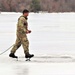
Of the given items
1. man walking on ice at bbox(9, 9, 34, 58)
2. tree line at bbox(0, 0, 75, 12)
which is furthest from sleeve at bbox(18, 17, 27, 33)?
tree line at bbox(0, 0, 75, 12)

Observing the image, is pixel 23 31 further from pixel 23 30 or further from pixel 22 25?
pixel 22 25

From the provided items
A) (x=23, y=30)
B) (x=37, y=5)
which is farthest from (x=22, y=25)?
(x=37, y=5)

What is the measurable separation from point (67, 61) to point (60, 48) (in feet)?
12.0

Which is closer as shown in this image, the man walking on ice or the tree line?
the man walking on ice

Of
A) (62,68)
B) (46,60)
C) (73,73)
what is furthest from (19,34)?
(73,73)

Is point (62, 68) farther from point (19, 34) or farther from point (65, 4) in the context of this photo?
point (65, 4)

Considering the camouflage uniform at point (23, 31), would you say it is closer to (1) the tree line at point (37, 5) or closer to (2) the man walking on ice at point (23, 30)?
(2) the man walking on ice at point (23, 30)

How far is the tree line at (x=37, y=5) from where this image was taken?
115 meters

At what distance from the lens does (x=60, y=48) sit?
14.0 meters

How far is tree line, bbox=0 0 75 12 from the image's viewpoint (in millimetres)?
114600

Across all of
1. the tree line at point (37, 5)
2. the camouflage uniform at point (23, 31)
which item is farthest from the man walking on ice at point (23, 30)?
the tree line at point (37, 5)

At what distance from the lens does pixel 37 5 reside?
11962 centimetres

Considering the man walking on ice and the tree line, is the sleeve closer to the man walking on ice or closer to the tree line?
the man walking on ice

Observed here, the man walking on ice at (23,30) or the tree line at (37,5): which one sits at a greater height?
the man walking on ice at (23,30)
